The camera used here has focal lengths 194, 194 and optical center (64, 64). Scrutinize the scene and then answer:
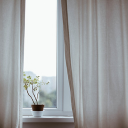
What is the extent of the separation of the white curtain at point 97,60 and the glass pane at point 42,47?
31 centimetres

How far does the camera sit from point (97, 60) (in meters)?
1.79

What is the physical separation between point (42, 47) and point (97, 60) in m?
0.63

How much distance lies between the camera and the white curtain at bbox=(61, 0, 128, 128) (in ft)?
5.70

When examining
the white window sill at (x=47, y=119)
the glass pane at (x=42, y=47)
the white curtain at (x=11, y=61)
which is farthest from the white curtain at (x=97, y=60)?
the white curtain at (x=11, y=61)

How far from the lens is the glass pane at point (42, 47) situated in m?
2.04

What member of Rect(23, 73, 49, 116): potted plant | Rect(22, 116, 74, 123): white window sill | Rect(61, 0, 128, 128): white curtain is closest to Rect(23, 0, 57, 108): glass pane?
Rect(23, 73, 49, 116): potted plant

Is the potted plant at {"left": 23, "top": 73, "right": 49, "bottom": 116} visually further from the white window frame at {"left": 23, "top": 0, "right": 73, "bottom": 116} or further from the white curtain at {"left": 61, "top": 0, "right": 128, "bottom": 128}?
the white curtain at {"left": 61, "top": 0, "right": 128, "bottom": 128}

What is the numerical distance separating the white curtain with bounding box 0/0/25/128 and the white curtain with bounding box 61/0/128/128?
0.44 meters

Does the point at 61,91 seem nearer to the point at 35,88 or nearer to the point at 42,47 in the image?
the point at 35,88

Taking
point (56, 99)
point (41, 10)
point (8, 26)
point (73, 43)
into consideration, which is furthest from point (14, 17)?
point (56, 99)

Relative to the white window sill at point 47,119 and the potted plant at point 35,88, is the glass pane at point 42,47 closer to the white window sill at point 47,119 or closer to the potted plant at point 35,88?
the potted plant at point 35,88

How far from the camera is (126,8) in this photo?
1818 mm

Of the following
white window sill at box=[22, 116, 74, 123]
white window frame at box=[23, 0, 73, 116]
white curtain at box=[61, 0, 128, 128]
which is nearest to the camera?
white curtain at box=[61, 0, 128, 128]

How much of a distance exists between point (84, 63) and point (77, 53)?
0.37 feet
